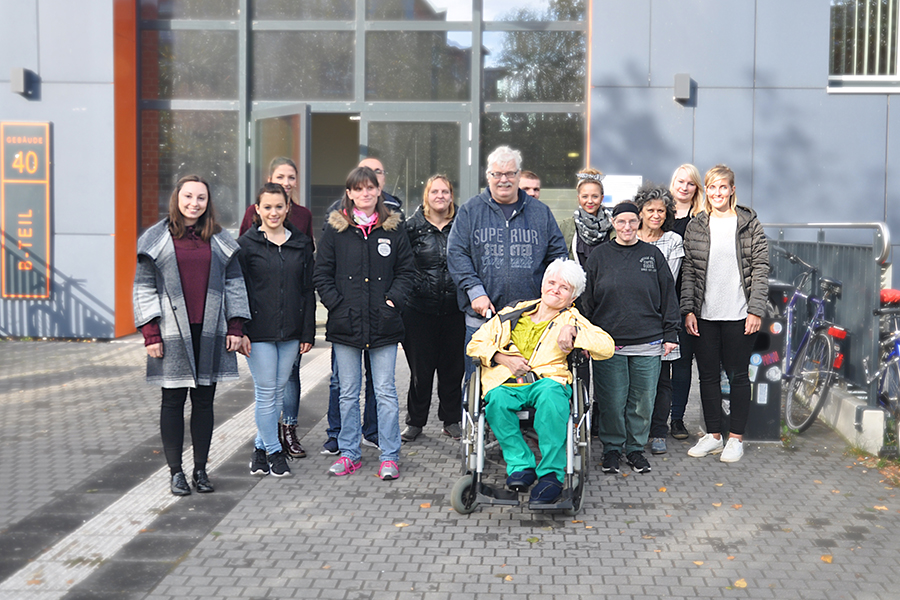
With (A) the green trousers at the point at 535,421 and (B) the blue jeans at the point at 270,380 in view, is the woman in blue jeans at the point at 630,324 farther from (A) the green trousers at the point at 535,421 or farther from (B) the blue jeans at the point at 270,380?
(B) the blue jeans at the point at 270,380

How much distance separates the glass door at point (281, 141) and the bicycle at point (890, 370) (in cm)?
656

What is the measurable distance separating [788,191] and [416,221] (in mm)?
5891

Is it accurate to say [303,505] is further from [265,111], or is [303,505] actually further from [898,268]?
[898,268]

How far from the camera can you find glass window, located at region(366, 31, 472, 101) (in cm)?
1121

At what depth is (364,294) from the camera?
18.4ft

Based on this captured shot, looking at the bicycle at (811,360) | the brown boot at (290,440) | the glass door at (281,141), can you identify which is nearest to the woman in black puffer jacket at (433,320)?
the brown boot at (290,440)

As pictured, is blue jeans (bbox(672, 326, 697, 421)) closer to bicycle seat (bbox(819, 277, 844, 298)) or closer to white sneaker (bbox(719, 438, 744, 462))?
white sneaker (bbox(719, 438, 744, 462))

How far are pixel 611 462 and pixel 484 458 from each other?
1.18 meters

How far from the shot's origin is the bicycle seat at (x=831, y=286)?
721cm

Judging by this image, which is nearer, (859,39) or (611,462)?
(611,462)

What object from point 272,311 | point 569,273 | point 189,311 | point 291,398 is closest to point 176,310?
point 189,311

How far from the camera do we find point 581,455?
5004mm

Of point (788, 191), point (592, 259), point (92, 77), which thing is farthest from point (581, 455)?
point (92, 77)

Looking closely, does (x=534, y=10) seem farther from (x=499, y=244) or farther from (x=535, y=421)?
(x=535, y=421)
